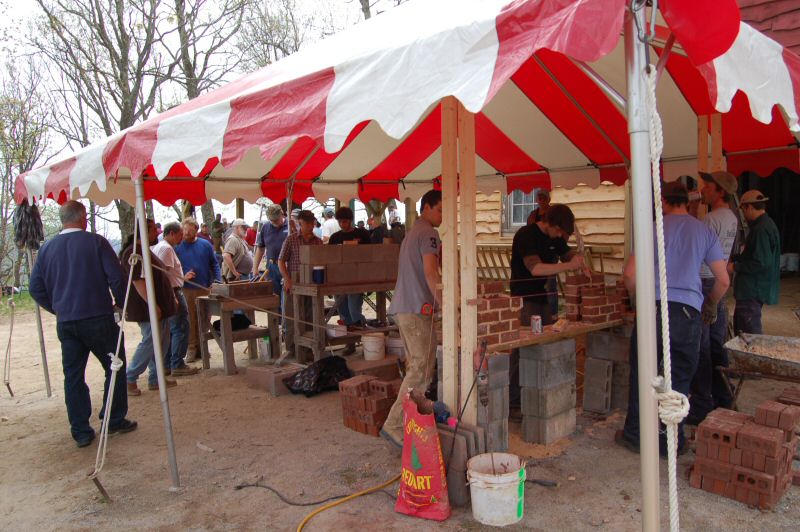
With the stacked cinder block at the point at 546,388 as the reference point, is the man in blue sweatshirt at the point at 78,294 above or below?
above

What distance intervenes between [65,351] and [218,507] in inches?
85.2

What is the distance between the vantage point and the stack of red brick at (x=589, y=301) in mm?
4828

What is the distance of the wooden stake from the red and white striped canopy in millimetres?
610

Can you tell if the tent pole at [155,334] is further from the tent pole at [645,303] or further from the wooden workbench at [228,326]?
the tent pole at [645,303]

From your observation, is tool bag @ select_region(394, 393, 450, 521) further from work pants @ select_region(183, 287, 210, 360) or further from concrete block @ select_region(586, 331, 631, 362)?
work pants @ select_region(183, 287, 210, 360)

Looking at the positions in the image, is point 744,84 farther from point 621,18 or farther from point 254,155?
point 254,155

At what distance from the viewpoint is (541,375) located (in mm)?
4398

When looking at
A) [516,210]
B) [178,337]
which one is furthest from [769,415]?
[516,210]

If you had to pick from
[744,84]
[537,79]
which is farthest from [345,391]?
[744,84]

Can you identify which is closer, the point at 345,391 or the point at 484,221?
the point at 345,391

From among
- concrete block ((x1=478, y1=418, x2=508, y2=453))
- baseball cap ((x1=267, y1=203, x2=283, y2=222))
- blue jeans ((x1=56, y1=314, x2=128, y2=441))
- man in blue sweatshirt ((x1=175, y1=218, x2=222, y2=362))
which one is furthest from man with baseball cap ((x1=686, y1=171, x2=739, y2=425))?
man in blue sweatshirt ((x1=175, y1=218, x2=222, y2=362))

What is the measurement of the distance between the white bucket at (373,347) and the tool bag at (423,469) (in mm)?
3397

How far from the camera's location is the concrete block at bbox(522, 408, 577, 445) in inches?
176

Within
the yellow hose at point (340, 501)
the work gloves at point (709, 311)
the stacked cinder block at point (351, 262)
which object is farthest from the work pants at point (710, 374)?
the stacked cinder block at point (351, 262)
